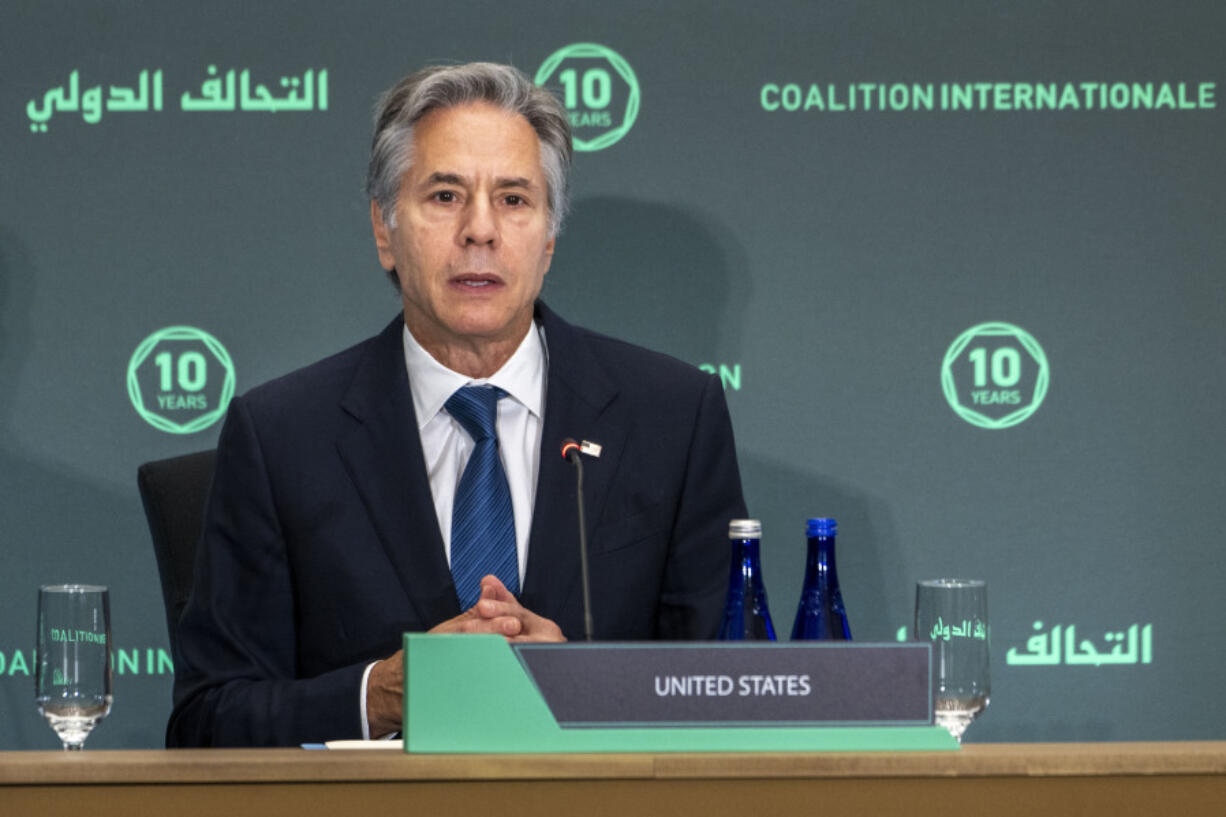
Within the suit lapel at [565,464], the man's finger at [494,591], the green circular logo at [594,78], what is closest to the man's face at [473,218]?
the suit lapel at [565,464]

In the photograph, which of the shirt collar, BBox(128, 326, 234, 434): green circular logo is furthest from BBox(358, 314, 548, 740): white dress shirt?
BBox(128, 326, 234, 434): green circular logo

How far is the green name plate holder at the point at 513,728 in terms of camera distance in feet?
4.10

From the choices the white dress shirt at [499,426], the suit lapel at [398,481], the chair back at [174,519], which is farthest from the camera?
the chair back at [174,519]

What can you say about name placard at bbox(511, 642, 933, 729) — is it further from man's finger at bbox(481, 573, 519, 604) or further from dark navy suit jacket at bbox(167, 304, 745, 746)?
dark navy suit jacket at bbox(167, 304, 745, 746)

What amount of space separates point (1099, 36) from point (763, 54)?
0.71 metres

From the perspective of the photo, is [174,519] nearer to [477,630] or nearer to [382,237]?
[382,237]

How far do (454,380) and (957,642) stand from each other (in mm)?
936

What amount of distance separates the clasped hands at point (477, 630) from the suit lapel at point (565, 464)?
1.14 feet

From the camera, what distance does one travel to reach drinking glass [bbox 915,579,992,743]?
165cm

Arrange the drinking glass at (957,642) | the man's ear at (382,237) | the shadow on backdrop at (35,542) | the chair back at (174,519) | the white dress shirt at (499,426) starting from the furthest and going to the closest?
the shadow on backdrop at (35,542)
the chair back at (174,519)
the man's ear at (382,237)
the white dress shirt at (499,426)
the drinking glass at (957,642)

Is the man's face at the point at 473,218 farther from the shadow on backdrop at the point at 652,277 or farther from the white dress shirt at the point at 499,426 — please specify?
the shadow on backdrop at the point at 652,277

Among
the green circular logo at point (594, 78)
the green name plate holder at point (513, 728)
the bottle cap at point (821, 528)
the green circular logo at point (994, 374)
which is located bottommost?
the green name plate holder at point (513, 728)

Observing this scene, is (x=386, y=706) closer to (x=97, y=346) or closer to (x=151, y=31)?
(x=97, y=346)

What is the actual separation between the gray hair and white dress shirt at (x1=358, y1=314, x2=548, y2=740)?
226 millimetres
